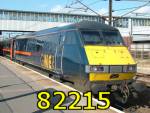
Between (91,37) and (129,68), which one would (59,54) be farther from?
(129,68)

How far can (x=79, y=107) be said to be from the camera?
1007 centimetres

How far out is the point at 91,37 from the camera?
13242mm

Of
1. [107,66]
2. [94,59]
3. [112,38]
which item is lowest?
[107,66]

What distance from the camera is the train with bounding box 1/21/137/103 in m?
11.7

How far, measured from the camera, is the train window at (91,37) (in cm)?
1301

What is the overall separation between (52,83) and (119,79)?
402cm

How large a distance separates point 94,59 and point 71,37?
7.05ft

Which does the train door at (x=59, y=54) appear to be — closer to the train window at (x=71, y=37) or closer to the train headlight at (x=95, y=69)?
the train window at (x=71, y=37)

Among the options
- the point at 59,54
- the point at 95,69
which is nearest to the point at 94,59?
the point at 95,69

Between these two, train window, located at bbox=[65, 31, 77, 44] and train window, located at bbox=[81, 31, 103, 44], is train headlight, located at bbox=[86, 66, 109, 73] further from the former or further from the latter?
train window, located at bbox=[65, 31, 77, 44]

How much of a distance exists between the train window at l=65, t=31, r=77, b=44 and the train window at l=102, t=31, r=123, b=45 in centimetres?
115

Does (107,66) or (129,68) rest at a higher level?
(107,66)

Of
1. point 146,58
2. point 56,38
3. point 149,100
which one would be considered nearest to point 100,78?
point 149,100

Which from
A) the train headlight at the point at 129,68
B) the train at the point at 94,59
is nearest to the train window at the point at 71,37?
the train at the point at 94,59
